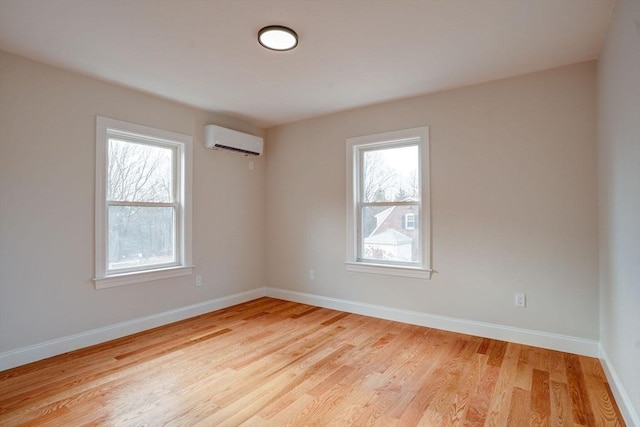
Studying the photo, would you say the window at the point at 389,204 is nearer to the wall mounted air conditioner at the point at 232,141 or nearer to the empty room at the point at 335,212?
the empty room at the point at 335,212

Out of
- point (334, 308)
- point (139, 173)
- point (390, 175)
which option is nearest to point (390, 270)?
point (334, 308)

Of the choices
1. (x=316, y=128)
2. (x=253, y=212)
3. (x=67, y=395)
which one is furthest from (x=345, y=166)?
(x=67, y=395)

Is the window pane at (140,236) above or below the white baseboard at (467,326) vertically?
above

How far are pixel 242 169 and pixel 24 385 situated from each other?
3.12 metres

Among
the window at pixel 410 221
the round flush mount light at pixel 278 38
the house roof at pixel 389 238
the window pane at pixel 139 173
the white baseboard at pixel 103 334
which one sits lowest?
the white baseboard at pixel 103 334

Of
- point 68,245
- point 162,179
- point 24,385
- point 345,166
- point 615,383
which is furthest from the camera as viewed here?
point 345,166

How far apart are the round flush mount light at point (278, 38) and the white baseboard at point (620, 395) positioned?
308cm

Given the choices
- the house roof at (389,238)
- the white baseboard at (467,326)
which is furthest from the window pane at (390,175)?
the white baseboard at (467,326)

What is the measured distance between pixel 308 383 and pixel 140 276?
7.19 feet

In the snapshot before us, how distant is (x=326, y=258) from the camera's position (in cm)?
441

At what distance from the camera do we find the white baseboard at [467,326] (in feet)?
9.46

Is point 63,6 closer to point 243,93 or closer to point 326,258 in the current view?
point 243,93

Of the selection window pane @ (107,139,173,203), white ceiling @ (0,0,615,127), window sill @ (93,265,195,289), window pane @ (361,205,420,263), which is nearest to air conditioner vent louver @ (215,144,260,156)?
window pane @ (107,139,173,203)

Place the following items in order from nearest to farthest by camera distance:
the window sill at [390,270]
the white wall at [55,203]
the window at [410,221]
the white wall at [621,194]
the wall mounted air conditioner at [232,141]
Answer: the white wall at [621,194]
the white wall at [55,203]
the window sill at [390,270]
the window at [410,221]
the wall mounted air conditioner at [232,141]
